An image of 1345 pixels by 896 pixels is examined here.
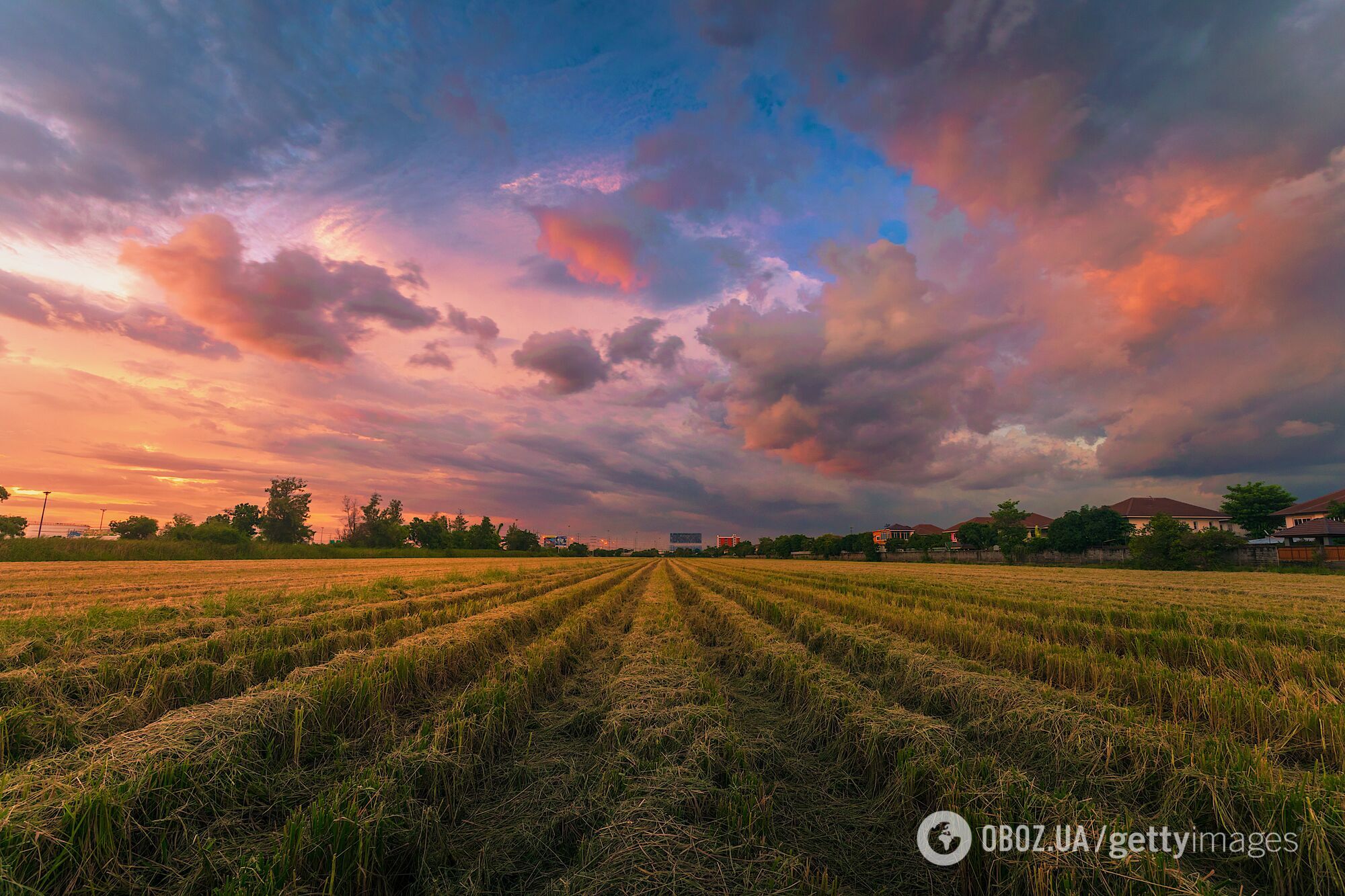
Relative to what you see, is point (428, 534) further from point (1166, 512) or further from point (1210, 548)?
point (1166, 512)

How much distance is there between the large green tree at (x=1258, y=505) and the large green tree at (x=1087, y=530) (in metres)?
12.0

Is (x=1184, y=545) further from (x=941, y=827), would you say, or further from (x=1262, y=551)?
(x=941, y=827)

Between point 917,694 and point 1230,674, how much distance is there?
5.14 meters

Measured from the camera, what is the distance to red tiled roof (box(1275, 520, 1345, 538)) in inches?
2244

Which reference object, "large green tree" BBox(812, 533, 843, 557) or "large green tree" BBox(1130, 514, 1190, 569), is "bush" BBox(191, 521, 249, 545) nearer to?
"large green tree" BBox(1130, 514, 1190, 569)

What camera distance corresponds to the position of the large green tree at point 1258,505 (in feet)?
219

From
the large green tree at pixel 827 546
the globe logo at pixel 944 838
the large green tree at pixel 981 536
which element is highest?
the globe logo at pixel 944 838

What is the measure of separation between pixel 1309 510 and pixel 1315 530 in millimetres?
37669

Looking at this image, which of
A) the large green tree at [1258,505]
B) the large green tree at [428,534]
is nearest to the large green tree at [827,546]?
the large green tree at [1258,505]

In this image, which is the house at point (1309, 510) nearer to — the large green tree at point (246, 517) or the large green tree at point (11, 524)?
the large green tree at point (246, 517)

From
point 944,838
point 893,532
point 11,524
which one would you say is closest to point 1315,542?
point 944,838

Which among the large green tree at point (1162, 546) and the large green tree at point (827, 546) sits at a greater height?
the large green tree at point (1162, 546)

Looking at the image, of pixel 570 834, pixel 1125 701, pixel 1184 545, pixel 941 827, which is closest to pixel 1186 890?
pixel 941 827

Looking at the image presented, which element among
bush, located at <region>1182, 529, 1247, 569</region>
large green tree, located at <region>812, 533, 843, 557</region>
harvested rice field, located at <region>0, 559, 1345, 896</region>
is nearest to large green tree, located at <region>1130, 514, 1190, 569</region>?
bush, located at <region>1182, 529, 1247, 569</region>
